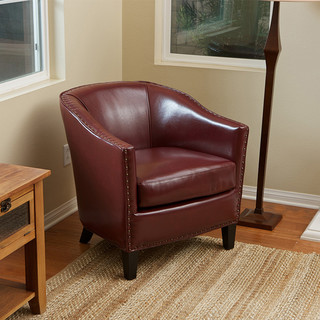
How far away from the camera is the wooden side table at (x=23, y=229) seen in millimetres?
2197

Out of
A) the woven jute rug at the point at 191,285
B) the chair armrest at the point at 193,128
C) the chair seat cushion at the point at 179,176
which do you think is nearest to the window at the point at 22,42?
the chair armrest at the point at 193,128

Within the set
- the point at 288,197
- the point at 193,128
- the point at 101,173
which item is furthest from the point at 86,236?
the point at 288,197

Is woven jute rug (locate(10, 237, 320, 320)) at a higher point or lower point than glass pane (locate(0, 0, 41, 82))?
lower

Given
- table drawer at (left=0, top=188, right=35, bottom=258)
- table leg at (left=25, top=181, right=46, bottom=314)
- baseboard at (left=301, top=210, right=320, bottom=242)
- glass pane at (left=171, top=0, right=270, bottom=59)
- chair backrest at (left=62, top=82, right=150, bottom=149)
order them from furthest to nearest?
glass pane at (left=171, top=0, right=270, bottom=59)
baseboard at (left=301, top=210, right=320, bottom=242)
chair backrest at (left=62, top=82, right=150, bottom=149)
table leg at (left=25, top=181, right=46, bottom=314)
table drawer at (left=0, top=188, right=35, bottom=258)

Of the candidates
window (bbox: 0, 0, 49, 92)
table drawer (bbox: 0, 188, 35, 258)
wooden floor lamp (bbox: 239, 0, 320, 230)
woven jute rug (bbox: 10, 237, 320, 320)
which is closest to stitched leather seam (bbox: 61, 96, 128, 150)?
window (bbox: 0, 0, 49, 92)

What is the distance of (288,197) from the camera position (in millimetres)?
3820

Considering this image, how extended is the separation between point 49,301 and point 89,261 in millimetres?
413

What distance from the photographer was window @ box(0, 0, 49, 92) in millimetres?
2996

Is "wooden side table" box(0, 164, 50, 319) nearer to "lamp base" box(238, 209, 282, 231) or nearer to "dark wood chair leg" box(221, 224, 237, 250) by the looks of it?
"dark wood chair leg" box(221, 224, 237, 250)

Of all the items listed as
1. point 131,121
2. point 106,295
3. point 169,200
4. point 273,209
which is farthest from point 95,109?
point 273,209

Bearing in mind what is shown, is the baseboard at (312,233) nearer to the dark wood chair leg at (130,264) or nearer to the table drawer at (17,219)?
the dark wood chair leg at (130,264)

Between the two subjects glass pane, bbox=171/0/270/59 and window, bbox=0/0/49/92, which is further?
glass pane, bbox=171/0/270/59

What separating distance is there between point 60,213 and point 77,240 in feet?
1.05

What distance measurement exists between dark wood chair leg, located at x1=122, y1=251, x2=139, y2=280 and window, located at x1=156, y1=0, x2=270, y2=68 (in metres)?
1.55
